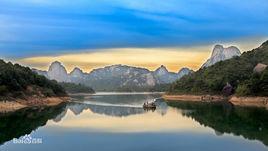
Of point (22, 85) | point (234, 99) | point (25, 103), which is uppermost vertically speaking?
point (22, 85)

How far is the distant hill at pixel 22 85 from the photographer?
213 ft

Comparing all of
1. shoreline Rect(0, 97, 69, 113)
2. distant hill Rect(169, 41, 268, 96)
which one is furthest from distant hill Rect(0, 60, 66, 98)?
distant hill Rect(169, 41, 268, 96)

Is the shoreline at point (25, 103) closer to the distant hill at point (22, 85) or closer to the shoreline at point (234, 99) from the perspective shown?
the distant hill at point (22, 85)

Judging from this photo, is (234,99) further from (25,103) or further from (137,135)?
(137,135)

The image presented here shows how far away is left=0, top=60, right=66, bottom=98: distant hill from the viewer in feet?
213

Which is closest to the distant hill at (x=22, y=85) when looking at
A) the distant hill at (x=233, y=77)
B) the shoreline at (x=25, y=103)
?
the shoreline at (x=25, y=103)

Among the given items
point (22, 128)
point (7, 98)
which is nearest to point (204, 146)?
point (22, 128)

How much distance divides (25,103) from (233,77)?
143 feet

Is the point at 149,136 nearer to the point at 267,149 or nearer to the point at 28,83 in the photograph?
the point at 267,149

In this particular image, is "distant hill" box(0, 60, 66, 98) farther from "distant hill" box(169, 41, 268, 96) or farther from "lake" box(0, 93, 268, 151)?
"distant hill" box(169, 41, 268, 96)

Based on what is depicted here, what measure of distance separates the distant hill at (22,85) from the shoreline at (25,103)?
98cm

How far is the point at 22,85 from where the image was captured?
72625 millimetres

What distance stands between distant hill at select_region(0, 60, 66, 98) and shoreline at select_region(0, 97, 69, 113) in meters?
0.98

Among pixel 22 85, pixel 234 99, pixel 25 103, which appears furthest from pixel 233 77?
pixel 25 103
